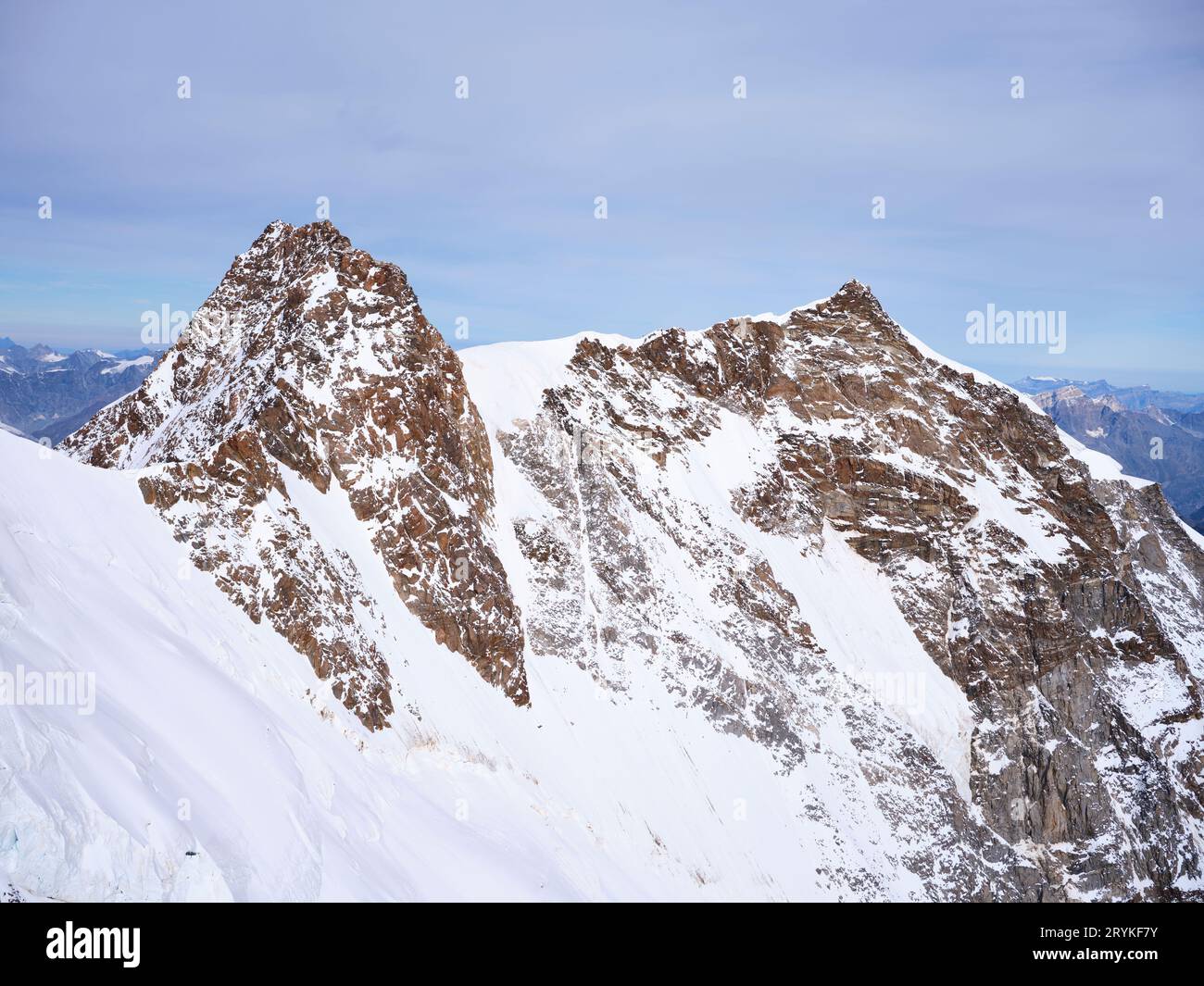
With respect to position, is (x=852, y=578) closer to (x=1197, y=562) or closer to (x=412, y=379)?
(x=412, y=379)

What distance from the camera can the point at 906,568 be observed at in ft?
363

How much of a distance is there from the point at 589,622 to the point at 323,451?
85.6ft

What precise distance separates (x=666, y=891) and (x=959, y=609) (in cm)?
5437

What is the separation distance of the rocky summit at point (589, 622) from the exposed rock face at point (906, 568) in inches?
16.8

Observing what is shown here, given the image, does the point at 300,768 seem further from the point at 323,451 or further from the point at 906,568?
the point at 906,568

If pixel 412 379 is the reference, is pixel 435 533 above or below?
below

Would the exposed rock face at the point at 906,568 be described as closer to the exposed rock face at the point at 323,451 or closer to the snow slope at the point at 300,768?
the snow slope at the point at 300,768

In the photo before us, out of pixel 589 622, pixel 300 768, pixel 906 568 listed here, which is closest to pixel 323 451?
pixel 589 622

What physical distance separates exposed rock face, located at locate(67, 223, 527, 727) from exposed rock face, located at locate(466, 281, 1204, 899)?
8.95 m
